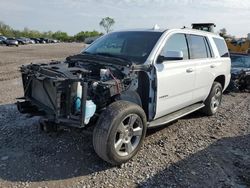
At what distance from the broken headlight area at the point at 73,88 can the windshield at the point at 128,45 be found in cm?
50

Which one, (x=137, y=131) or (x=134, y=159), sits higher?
(x=137, y=131)

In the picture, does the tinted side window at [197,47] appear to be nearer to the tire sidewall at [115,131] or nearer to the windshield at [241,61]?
the tire sidewall at [115,131]

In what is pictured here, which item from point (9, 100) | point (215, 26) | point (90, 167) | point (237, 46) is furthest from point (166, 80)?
point (237, 46)

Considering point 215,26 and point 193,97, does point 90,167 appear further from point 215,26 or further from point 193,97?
point 215,26

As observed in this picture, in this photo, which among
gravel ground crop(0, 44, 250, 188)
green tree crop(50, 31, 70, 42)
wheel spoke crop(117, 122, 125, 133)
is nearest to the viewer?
gravel ground crop(0, 44, 250, 188)

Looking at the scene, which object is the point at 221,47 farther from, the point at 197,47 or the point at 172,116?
the point at 172,116

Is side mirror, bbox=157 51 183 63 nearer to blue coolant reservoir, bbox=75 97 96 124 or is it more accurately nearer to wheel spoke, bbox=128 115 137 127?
wheel spoke, bbox=128 115 137 127

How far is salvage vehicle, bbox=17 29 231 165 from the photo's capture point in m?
4.51

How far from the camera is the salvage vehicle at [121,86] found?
4512mm

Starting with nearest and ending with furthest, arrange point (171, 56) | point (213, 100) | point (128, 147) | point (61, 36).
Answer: point (128, 147)
point (171, 56)
point (213, 100)
point (61, 36)

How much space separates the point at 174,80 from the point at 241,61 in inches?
329

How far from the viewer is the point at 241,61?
13172 millimetres

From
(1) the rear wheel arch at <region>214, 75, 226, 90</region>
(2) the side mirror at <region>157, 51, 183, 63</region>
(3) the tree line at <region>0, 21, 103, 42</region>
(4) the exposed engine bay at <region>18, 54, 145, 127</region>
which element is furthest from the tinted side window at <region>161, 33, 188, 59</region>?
(3) the tree line at <region>0, 21, 103, 42</region>

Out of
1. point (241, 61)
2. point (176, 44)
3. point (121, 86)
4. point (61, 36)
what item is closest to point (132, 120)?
point (121, 86)
